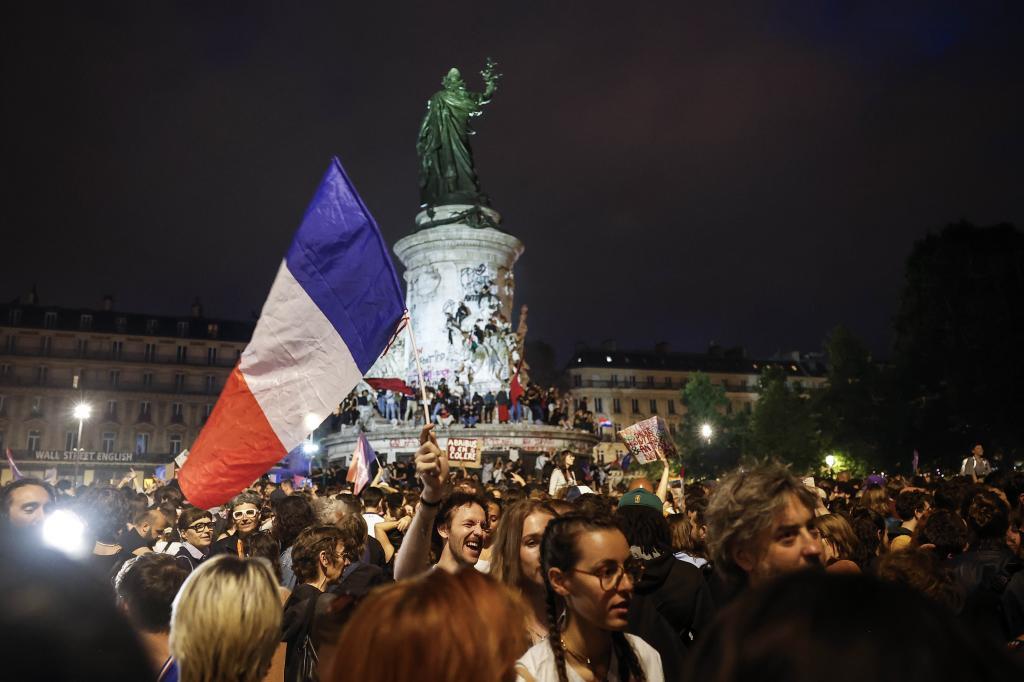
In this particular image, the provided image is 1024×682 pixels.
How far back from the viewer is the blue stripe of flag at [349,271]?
6.54 m

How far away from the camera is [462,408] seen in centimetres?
3127

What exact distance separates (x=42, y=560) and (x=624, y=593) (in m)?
2.33

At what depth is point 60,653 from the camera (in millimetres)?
1587

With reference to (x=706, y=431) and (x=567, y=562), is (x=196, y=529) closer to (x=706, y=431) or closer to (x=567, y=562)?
(x=567, y=562)

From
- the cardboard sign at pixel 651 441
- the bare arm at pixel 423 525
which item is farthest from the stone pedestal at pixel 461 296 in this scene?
the bare arm at pixel 423 525

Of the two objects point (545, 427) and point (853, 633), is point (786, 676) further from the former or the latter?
point (545, 427)

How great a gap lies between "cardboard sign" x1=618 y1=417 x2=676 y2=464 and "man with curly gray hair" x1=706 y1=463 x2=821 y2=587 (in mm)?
12629

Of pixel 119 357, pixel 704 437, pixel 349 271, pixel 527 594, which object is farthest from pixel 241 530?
pixel 119 357

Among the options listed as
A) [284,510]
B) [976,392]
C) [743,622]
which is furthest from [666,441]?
[976,392]

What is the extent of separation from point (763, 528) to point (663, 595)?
1.30m

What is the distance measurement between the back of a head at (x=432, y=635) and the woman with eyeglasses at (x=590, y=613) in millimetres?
1164

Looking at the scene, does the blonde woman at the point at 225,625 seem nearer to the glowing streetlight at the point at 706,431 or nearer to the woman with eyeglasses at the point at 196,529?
the woman with eyeglasses at the point at 196,529

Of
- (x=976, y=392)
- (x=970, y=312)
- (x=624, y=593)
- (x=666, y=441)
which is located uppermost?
(x=970, y=312)

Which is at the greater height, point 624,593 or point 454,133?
point 454,133
